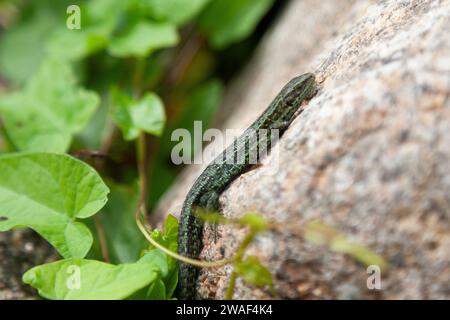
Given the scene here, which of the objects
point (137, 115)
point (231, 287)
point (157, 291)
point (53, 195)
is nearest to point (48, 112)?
point (137, 115)

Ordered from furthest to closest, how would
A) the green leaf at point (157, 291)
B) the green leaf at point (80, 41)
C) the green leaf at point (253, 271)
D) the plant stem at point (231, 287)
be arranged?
the green leaf at point (80, 41) < the green leaf at point (157, 291) < the plant stem at point (231, 287) < the green leaf at point (253, 271)

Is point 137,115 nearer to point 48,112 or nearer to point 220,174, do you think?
point 48,112

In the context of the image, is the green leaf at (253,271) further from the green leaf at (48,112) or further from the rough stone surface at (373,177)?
the green leaf at (48,112)

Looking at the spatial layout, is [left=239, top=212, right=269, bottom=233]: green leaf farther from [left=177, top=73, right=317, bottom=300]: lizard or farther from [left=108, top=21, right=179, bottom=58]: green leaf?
[left=108, top=21, right=179, bottom=58]: green leaf

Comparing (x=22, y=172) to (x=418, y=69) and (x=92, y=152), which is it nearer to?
(x=92, y=152)

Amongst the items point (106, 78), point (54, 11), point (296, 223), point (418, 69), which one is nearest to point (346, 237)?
point (296, 223)

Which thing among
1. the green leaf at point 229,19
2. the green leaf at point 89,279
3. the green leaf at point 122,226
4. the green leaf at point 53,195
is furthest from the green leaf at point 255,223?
the green leaf at point 229,19

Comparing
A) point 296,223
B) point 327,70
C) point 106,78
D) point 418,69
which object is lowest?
point 296,223
